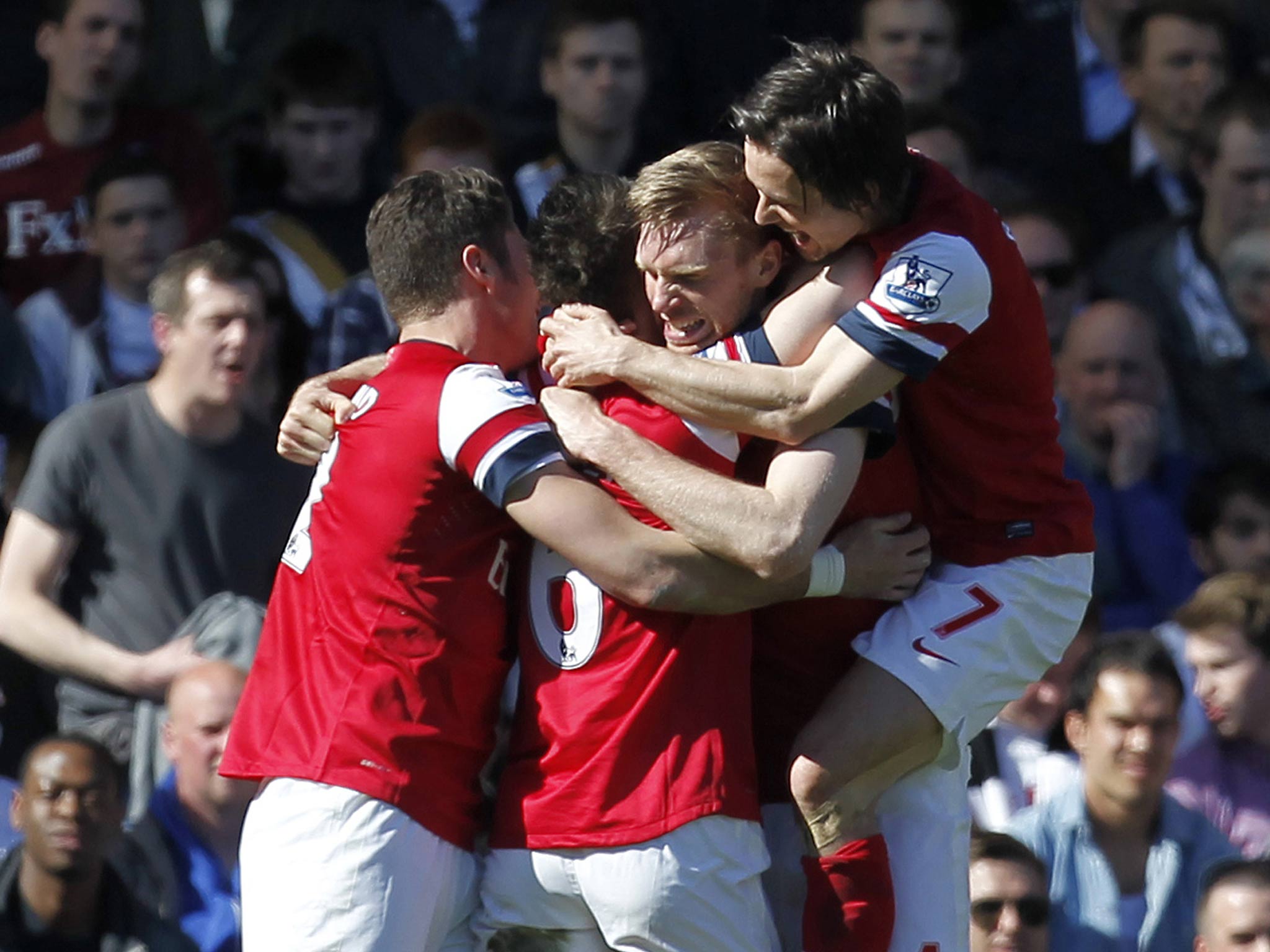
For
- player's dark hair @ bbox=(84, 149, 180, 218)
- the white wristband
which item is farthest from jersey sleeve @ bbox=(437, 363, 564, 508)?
player's dark hair @ bbox=(84, 149, 180, 218)

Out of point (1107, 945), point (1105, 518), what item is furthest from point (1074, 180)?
point (1107, 945)

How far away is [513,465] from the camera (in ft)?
12.0

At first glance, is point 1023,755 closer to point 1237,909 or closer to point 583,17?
point 1237,909

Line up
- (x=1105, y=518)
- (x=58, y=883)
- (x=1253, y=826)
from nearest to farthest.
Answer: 1. (x=58, y=883)
2. (x=1253, y=826)
3. (x=1105, y=518)

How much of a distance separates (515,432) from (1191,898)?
2643 mm

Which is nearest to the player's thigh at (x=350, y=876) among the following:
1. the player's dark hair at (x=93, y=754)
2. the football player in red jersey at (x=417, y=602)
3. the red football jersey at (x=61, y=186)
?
the football player in red jersey at (x=417, y=602)

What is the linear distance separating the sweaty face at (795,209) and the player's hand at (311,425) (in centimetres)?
85

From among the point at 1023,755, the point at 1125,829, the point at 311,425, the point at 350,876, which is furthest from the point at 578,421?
the point at 1023,755

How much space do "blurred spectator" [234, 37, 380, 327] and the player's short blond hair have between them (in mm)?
3299

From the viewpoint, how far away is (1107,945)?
5438 millimetres

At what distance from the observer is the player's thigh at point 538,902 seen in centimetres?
366

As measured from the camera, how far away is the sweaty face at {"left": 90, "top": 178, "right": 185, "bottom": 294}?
6.81 meters

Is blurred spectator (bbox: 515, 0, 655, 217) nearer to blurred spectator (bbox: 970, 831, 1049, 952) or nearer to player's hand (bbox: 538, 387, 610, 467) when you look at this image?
blurred spectator (bbox: 970, 831, 1049, 952)

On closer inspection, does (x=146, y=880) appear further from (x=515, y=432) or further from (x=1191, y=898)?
(x=1191, y=898)
